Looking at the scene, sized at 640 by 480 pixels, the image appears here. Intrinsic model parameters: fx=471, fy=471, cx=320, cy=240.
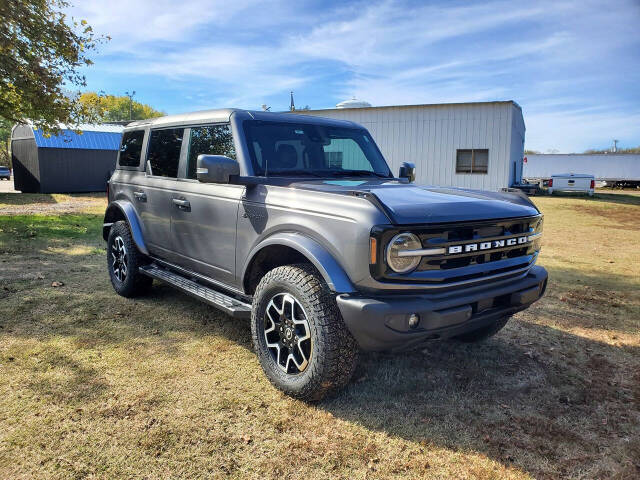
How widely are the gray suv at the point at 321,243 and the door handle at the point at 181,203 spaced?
1cm

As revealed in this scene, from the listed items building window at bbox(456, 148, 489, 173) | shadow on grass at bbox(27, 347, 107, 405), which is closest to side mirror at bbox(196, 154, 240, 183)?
shadow on grass at bbox(27, 347, 107, 405)

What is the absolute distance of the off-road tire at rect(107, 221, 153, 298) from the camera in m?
5.08

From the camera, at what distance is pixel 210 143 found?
13.4 feet

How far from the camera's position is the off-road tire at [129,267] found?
508 centimetres

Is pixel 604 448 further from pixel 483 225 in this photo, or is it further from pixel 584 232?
pixel 584 232

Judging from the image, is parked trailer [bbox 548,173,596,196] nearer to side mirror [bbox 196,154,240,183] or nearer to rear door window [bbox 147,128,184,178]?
rear door window [bbox 147,128,184,178]

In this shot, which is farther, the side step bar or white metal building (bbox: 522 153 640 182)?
white metal building (bbox: 522 153 640 182)

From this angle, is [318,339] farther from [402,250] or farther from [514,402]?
[514,402]

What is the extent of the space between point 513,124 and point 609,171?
24132 millimetres

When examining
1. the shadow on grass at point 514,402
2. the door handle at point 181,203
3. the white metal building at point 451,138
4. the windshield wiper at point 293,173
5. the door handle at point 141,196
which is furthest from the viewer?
the white metal building at point 451,138

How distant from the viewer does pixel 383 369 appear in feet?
12.0

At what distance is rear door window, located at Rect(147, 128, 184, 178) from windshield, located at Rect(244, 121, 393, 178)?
98cm

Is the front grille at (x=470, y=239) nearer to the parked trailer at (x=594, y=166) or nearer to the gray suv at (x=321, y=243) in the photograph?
the gray suv at (x=321, y=243)

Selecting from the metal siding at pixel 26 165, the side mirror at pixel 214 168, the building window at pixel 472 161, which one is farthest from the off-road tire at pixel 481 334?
the metal siding at pixel 26 165
